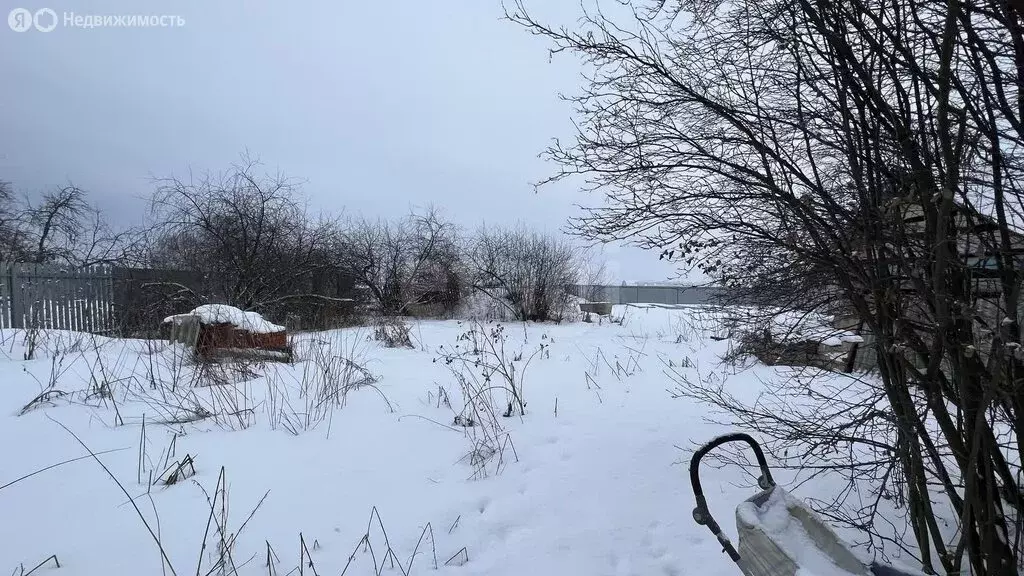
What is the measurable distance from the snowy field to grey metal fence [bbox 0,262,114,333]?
213 inches

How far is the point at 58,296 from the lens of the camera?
347 inches

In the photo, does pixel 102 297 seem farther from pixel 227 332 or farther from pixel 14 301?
pixel 227 332

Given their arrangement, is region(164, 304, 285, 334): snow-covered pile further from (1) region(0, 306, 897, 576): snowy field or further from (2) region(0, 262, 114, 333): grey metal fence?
(2) region(0, 262, 114, 333): grey metal fence

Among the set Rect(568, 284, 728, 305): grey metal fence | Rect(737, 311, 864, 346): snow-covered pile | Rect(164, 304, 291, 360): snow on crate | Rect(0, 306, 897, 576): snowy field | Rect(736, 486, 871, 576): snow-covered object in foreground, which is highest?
Rect(568, 284, 728, 305): grey metal fence

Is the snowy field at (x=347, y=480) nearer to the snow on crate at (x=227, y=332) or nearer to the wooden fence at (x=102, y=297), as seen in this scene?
the snow on crate at (x=227, y=332)

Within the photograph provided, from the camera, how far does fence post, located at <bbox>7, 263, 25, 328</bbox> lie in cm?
829

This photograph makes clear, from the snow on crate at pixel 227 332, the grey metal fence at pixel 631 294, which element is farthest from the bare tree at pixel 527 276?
the snow on crate at pixel 227 332

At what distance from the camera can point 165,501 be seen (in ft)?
6.98

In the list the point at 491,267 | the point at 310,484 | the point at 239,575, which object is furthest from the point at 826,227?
the point at 491,267

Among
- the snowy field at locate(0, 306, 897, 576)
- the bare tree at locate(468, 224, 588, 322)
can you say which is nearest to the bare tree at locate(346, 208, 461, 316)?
the bare tree at locate(468, 224, 588, 322)

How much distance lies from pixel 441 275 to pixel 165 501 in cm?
1238

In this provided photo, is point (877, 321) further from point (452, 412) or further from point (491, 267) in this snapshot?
point (491, 267)

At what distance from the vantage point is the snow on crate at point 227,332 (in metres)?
5.49

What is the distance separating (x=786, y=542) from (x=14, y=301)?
11754mm
